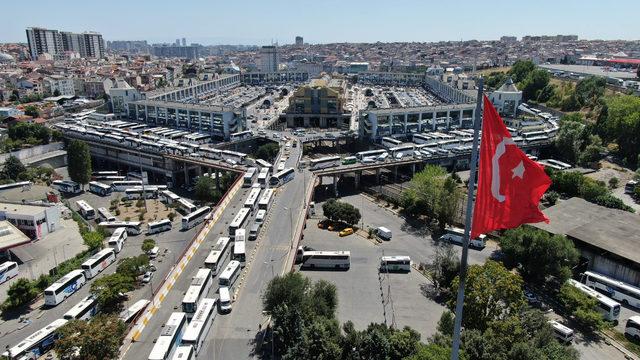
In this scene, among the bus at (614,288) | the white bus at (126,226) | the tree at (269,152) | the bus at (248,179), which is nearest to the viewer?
the bus at (614,288)

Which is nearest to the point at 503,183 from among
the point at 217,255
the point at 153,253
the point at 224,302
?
the point at 224,302

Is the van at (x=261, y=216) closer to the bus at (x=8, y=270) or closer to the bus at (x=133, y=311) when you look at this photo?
the bus at (x=133, y=311)

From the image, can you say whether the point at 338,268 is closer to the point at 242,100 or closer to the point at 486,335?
the point at 486,335

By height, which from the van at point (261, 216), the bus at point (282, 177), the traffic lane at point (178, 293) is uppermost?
the bus at point (282, 177)

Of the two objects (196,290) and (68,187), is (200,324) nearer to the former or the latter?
(196,290)

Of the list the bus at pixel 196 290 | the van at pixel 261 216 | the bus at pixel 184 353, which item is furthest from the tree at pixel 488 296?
the van at pixel 261 216

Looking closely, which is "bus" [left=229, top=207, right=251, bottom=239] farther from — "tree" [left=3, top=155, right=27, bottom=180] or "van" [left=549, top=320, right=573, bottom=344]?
"tree" [left=3, top=155, right=27, bottom=180]
